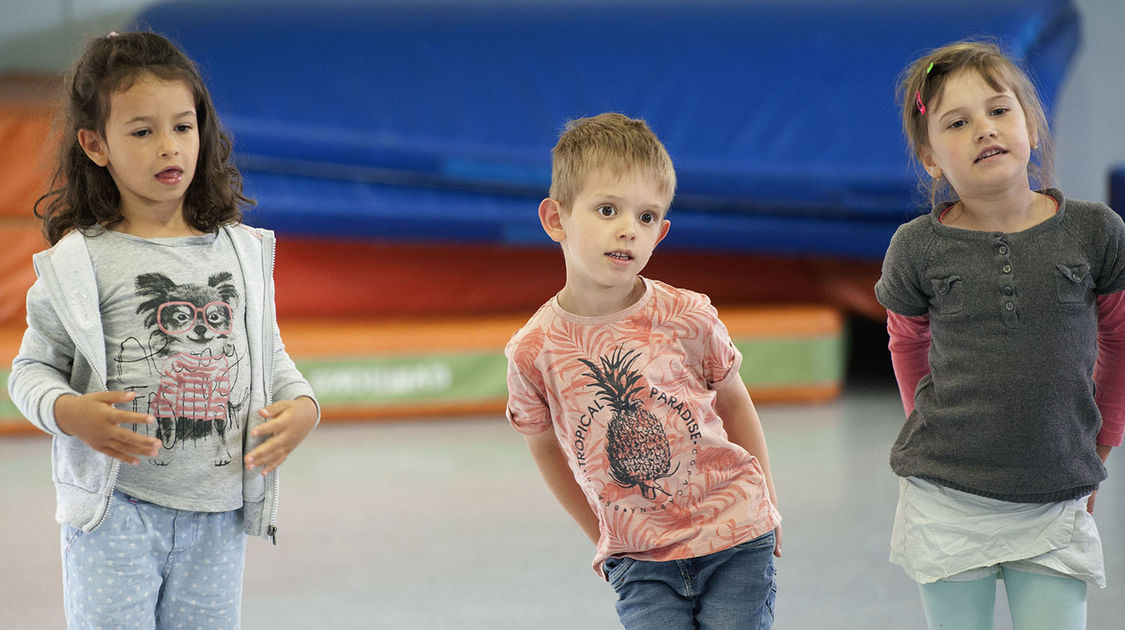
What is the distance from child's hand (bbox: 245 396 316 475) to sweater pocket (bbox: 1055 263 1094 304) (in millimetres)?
881

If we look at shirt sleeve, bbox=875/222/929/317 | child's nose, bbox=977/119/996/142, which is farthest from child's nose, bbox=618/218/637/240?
child's nose, bbox=977/119/996/142

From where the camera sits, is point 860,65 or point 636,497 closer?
point 636,497

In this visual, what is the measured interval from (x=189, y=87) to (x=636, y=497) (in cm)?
72

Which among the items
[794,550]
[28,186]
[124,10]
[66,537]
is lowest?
[794,550]

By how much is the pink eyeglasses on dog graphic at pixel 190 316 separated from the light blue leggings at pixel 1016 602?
905 mm

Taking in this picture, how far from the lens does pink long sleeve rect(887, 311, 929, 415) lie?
145 centimetres

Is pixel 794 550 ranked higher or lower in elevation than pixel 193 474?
lower

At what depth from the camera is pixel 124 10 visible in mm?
4699

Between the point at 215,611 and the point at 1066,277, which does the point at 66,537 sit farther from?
the point at 1066,277

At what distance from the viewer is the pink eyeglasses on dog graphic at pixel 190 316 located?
1.33m

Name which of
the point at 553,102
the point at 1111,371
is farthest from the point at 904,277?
the point at 553,102

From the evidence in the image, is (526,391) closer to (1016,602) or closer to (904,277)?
(904,277)

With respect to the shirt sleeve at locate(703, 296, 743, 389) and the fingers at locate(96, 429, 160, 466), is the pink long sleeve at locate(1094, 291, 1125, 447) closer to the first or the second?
the shirt sleeve at locate(703, 296, 743, 389)

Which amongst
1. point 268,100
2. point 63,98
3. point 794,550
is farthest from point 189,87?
point 268,100
